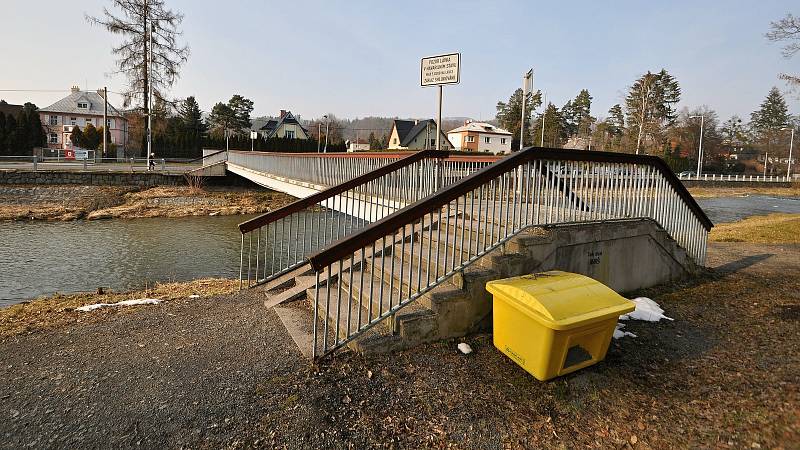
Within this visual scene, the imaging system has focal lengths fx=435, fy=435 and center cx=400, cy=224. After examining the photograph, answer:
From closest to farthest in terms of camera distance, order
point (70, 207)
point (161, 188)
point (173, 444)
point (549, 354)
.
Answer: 1. point (173, 444)
2. point (549, 354)
3. point (70, 207)
4. point (161, 188)

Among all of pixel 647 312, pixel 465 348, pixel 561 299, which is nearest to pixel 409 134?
pixel 647 312

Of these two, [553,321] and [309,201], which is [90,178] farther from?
[553,321]

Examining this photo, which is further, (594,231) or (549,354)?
(594,231)

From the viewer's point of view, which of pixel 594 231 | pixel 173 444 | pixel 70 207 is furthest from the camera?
pixel 70 207

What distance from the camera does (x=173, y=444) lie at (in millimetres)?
2748

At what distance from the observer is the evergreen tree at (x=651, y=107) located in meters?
49.2

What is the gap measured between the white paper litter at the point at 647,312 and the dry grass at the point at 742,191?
50.0m

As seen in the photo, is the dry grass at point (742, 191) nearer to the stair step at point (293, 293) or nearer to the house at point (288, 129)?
the stair step at point (293, 293)

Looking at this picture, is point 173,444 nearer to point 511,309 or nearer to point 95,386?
point 95,386

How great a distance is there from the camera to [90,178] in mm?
26609

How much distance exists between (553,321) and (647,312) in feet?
8.06

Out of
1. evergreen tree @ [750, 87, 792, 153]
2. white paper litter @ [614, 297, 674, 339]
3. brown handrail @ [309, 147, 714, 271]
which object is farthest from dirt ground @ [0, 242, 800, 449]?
evergreen tree @ [750, 87, 792, 153]

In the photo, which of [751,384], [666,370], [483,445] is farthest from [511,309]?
[751,384]

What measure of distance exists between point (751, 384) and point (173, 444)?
13.8 feet
